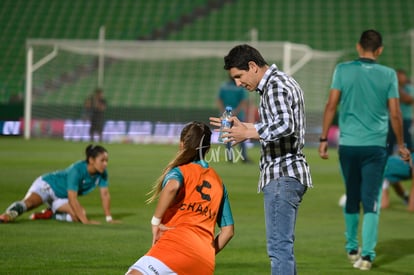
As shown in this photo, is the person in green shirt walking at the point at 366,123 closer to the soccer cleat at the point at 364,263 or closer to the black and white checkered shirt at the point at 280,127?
the soccer cleat at the point at 364,263

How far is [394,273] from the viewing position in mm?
8602

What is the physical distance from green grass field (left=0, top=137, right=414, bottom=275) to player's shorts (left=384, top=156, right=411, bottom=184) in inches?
20.5

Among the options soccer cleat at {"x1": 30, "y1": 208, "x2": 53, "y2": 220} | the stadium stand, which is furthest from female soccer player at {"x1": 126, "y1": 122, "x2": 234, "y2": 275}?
the stadium stand

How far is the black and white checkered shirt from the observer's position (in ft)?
19.1

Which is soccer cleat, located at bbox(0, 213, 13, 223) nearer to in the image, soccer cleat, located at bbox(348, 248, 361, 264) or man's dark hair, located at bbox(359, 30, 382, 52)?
soccer cleat, located at bbox(348, 248, 361, 264)

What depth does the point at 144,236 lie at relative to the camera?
10602 mm

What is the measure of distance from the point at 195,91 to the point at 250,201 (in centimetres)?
2037

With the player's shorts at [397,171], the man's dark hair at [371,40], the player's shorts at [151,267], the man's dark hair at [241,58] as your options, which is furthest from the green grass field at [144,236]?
the man's dark hair at [241,58]

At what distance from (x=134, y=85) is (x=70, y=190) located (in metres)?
23.6

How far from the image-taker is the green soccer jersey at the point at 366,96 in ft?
29.0

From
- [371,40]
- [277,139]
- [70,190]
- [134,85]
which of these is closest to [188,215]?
[277,139]

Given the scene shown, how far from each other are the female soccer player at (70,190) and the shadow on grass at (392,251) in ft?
11.9

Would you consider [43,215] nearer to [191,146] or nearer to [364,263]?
[364,263]

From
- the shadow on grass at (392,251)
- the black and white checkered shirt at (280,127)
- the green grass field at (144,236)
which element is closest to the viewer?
the black and white checkered shirt at (280,127)
